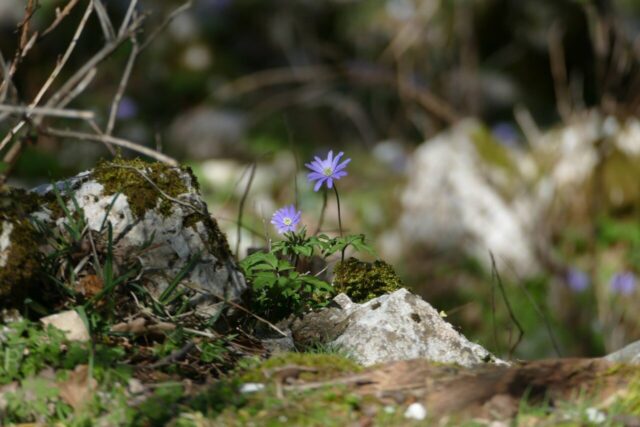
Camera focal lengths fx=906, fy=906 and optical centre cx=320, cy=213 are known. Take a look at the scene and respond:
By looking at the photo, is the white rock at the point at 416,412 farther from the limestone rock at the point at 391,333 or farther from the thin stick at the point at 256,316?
the thin stick at the point at 256,316

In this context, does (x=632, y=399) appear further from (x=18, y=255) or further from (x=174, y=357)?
(x=18, y=255)

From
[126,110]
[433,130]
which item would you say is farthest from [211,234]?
[126,110]

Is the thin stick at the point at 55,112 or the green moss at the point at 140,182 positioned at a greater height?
the green moss at the point at 140,182

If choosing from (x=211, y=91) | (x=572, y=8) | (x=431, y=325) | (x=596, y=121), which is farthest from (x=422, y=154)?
(x=431, y=325)

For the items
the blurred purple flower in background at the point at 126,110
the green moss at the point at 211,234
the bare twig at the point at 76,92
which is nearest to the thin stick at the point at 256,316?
the green moss at the point at 211,234

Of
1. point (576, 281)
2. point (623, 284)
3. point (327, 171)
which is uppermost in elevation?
point (576, 281)

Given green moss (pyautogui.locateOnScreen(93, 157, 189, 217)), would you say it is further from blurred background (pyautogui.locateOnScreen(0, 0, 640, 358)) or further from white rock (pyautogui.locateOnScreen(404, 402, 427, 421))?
blurred background (pyautogui.locateOnScreen(0, 0, 640, 358))

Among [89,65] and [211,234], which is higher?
[89,65]
